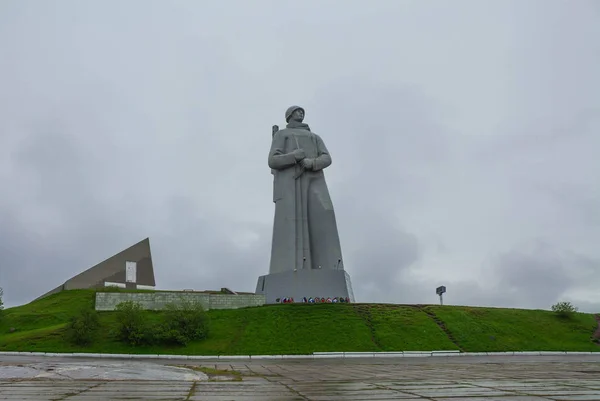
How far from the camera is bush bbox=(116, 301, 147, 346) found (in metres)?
22.6

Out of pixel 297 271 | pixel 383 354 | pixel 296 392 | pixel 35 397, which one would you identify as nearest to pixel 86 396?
pixel 35 397

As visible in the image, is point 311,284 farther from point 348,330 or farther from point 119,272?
point 119,272

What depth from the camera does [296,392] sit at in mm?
6430

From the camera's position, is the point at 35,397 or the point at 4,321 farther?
the point at 4,321

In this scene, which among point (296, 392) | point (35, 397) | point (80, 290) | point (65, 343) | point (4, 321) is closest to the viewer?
point (35, 397)

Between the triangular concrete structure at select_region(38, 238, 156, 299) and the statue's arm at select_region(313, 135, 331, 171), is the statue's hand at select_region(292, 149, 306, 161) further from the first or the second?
the triangular concrete structure at select_region(38, 238, 156, 299)

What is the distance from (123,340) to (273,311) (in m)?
8.01

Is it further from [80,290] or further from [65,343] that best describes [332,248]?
[80,290]

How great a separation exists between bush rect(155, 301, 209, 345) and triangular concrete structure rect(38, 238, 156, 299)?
57.1 feet

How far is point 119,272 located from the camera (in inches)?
1580

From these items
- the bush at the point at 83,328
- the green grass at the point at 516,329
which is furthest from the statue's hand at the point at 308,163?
the bush at the point at 83,328

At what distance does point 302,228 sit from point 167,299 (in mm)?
9485

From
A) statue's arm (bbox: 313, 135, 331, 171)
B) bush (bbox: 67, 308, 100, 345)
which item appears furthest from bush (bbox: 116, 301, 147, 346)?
statue's arm (bbox: 313, 135, 331, 171)

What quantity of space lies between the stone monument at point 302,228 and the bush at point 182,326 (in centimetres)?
693
